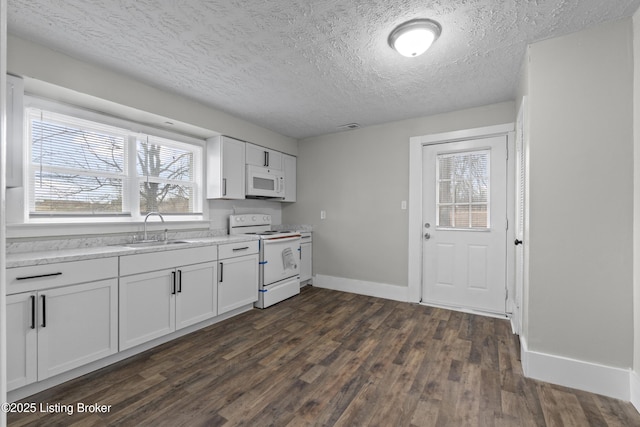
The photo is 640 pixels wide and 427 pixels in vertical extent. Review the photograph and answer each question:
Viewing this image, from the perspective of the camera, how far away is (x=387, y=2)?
162cm

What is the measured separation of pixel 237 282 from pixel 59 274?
5.14 ft

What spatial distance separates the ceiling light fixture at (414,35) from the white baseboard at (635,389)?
2425 mm

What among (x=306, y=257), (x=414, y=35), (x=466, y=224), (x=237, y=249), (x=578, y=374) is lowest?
(x=578, y=374)

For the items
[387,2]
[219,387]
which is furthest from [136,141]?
[387,2]

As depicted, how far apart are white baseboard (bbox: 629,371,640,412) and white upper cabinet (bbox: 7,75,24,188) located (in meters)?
4.07

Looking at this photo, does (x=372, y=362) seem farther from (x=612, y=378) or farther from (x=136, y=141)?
(x=136, y=141)

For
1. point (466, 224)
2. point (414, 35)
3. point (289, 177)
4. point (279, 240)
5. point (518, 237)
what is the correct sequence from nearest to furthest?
point (414, 35), point (518, 237), point (466, 224), point (279, 240), point (289, 177)

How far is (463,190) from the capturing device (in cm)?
338

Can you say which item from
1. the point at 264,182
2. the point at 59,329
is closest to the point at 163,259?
the point at 59,329

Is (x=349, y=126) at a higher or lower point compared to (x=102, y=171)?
higher

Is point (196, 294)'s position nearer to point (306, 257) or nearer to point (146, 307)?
point (146, 307)

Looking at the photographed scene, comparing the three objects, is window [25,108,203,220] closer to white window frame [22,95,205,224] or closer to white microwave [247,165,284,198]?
white window frame [22,95,205,224]

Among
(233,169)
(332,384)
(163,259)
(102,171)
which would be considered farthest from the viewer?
(233,169)

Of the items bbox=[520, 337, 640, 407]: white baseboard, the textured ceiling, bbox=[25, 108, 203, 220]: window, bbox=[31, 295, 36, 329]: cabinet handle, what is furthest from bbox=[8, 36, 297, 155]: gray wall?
bbox=[520, 337, 640, 407]: white baseboard
